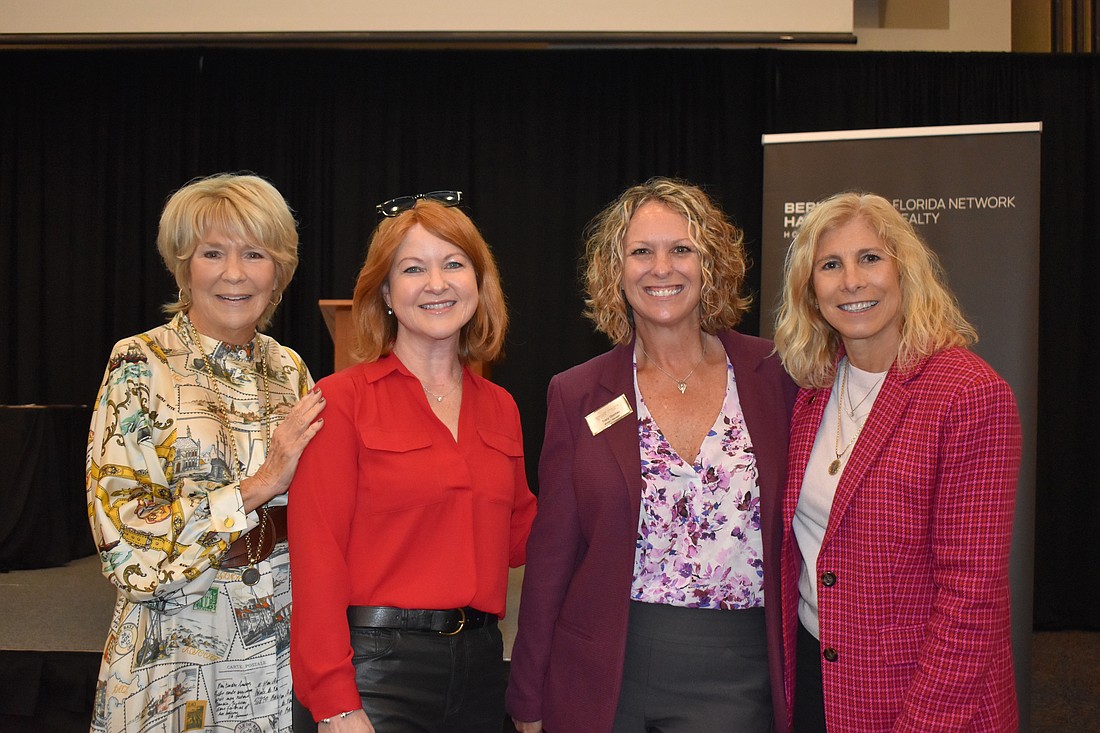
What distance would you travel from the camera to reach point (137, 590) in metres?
1.99

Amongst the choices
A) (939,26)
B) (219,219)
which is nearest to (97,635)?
(219,219)

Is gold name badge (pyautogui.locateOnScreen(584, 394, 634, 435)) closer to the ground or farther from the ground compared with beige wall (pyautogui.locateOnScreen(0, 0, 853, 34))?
closer to the ground

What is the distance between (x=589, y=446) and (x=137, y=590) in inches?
41.8

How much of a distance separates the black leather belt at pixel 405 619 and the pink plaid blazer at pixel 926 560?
0.76 m

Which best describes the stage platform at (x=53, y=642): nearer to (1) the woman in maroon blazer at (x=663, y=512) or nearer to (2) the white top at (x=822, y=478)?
(1) the woman in maroon blazer at (x=663, y=512)

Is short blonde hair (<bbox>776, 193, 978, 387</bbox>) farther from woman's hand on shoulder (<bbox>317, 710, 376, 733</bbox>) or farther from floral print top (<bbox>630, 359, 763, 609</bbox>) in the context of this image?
woman's hand on shoulder (<bbox>317, 710, 376, 733</bbox>)

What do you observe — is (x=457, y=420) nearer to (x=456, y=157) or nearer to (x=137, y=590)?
(x=137, y=590)

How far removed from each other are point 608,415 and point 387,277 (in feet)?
2.02

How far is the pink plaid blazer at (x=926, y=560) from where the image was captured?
1792mm

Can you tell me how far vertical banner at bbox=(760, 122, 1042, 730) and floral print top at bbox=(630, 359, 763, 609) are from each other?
191 cm

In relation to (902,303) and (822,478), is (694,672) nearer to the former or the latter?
(822,478)

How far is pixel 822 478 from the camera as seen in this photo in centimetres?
204

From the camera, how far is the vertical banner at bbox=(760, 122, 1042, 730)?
3.67 m

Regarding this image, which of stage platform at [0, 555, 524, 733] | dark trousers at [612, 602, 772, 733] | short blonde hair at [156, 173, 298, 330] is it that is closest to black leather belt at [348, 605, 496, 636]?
dark trousers at [612, 602, 772, 733]
